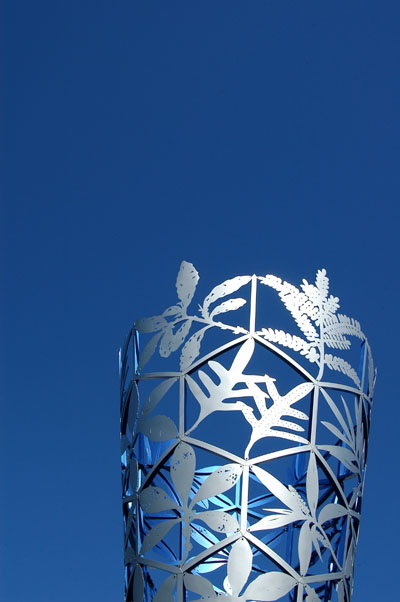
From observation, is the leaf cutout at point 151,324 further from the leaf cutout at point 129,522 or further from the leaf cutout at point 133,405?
the leaf cutout at point 129,522

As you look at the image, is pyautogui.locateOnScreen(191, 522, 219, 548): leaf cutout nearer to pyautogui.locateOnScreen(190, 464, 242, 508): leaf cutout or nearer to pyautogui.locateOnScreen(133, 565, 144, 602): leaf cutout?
pyautogui.locateOnScreen(133, 565, 144, 602): leaf cutout

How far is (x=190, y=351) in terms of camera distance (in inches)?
84.0

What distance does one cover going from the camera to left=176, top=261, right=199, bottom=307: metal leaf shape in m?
2.23

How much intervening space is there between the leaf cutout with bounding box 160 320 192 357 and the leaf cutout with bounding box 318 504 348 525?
603 millimetres

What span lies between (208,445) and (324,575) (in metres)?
0.47

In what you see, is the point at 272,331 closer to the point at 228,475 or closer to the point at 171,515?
the point at 228,475

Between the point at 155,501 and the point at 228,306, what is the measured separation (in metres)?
0.58

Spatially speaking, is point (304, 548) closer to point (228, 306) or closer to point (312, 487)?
point (312, 487)

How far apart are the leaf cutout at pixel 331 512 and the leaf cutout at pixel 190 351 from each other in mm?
543

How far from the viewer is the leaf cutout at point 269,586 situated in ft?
6.41

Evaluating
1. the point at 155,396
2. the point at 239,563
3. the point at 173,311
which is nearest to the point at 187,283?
the point at 173,311

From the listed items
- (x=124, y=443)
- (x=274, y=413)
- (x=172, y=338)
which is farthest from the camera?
(x=124, y=443)

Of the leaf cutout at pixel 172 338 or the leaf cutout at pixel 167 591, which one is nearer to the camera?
the leaf cutout at pixel 167 591

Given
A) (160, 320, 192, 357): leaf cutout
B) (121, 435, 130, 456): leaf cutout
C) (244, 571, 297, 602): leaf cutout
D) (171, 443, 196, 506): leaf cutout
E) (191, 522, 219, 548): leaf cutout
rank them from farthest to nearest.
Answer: (191, 522, 219, 548): leaf cutout → (121, 435, 130, 456): leaf cutout → (160, 320, 192, 357): leaf cutout → (171, 443, 196, 506): leaf cutout → (244, 571, 297, 602): leaf cutout
